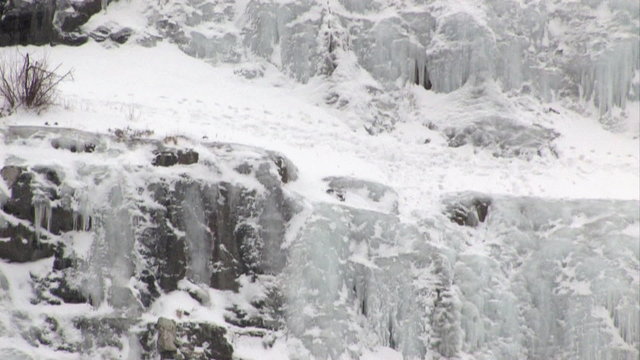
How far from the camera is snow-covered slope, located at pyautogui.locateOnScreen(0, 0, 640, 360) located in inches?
518

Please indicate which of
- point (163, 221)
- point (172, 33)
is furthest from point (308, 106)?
point (163, 221)

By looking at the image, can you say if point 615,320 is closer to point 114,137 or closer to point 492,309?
point 492,309

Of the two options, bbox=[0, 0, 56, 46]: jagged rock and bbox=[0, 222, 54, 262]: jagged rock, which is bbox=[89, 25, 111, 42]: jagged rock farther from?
bbox=[0, 222, 54, 262]: jagged rock

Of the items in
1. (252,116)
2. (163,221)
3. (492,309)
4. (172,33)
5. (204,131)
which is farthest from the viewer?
(172,33)

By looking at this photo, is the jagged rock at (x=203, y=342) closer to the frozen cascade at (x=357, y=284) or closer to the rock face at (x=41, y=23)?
the frozen cascade at (x=357, y=284)

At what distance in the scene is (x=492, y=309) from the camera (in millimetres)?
14695

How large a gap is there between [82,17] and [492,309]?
12142mm

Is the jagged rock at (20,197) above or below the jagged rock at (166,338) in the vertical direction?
above

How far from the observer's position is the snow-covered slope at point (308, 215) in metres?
13.2

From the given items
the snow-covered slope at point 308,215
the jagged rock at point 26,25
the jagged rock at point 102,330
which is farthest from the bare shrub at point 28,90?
the jagged rock at point 26,25

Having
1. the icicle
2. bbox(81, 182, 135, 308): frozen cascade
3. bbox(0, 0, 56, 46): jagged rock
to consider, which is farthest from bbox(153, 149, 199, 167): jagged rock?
bbox(0, 0, 56, 46): jagged rock

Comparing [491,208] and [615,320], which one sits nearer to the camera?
[615,320]

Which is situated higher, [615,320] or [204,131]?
[204,131]

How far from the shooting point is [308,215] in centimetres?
1452
